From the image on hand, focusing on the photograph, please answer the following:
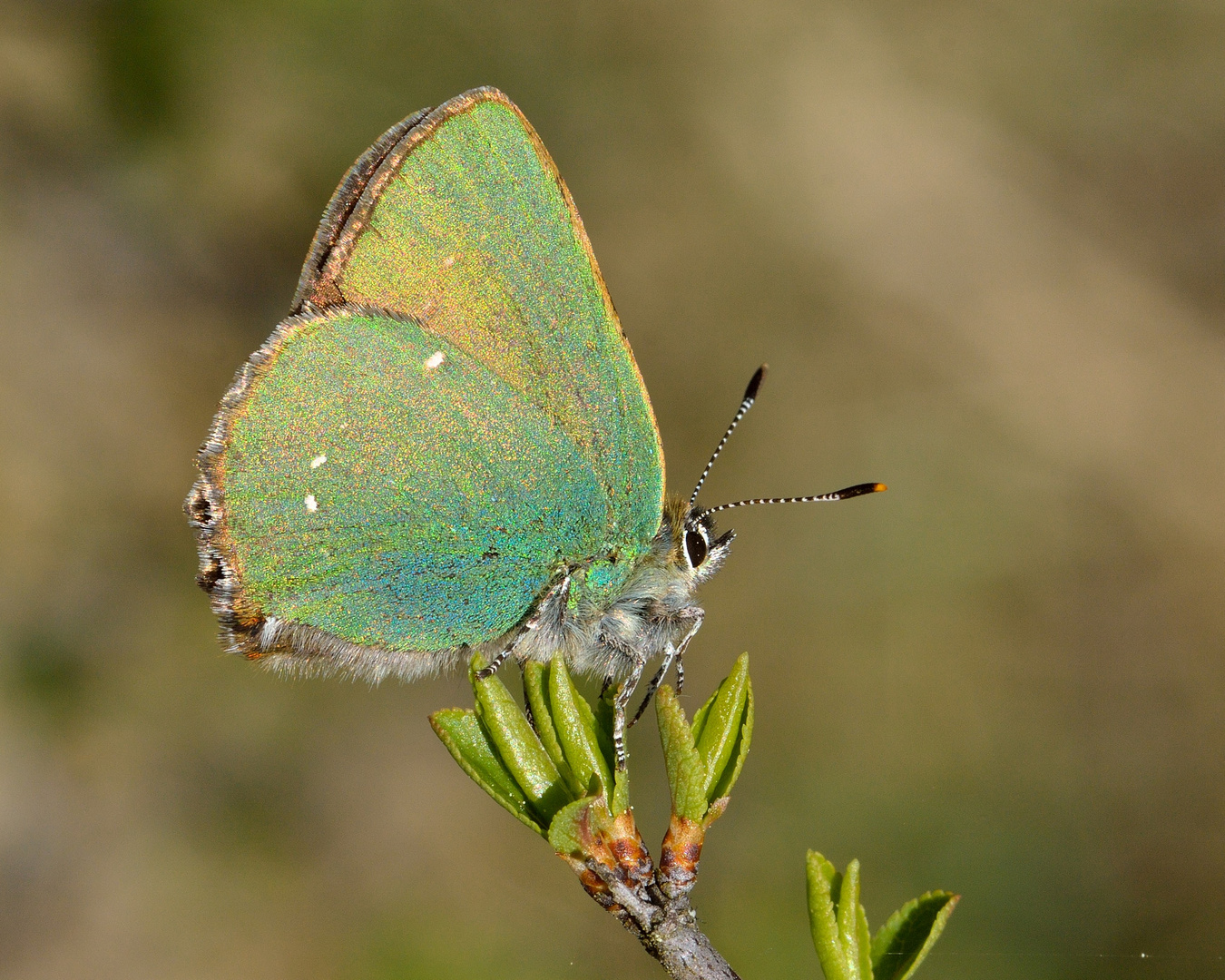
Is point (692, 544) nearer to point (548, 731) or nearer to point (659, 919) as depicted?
point (548, 731)

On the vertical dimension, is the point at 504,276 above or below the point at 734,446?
below

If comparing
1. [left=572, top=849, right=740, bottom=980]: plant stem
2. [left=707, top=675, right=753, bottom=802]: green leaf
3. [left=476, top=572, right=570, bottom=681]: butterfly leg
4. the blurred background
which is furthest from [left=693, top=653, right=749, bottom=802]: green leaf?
the blurred background

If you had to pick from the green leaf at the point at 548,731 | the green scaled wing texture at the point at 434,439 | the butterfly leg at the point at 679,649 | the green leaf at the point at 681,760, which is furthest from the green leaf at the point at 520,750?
the green scaled wing texture at the point at 434,439

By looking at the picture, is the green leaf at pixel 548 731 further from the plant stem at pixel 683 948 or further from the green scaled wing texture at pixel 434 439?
the green scaled wing texture at pixel 434 439

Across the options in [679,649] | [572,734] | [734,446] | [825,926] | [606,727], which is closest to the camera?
[825,926]

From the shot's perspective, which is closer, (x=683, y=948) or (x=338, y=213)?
(x=683, y=948)

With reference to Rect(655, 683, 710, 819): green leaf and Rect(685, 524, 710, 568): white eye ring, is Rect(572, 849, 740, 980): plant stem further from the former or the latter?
Rect(685, 524, 710, 568): white eye ring

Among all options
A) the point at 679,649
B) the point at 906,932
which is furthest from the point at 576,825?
the point at 679,649
